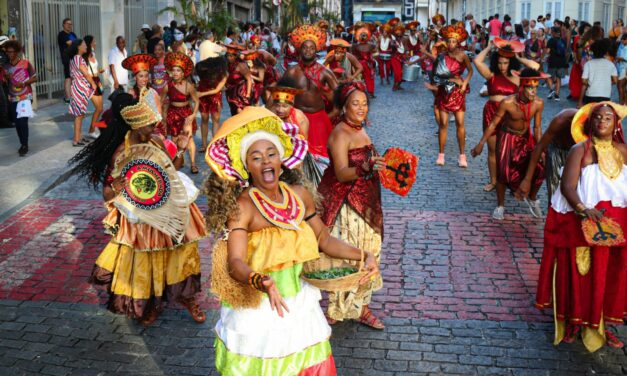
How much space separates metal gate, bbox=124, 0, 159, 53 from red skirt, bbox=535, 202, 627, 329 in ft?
68.8

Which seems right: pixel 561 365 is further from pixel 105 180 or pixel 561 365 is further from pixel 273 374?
pixel 105 180

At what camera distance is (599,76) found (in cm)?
1346

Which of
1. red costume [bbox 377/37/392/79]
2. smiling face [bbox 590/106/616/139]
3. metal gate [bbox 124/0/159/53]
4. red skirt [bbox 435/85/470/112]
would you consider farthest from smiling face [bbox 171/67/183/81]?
red costume [bbox 377/37/392/79]

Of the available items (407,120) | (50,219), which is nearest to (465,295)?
(50,219)

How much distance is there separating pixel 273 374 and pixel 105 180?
277cm

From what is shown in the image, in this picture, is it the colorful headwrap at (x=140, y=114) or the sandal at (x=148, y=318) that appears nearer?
the colorful headwrap at (x=140, y=114)

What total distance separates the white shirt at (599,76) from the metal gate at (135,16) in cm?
1544

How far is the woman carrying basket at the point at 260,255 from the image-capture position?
3645mm

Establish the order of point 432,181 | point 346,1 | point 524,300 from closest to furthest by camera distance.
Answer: point 524,300
point 432,181
point 346,1

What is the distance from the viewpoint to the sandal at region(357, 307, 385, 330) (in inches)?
225

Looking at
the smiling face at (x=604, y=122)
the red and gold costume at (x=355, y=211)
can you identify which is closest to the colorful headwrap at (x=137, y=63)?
the red and gold costume at (x=355, y=211)

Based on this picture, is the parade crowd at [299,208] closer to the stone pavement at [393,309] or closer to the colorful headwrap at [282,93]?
the colorful headwrap at [282,93]

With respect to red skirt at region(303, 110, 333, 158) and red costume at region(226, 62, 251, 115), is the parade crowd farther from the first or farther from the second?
red costume at region(226, 62, 251, 115)

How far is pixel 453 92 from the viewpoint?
1157 centimetres
